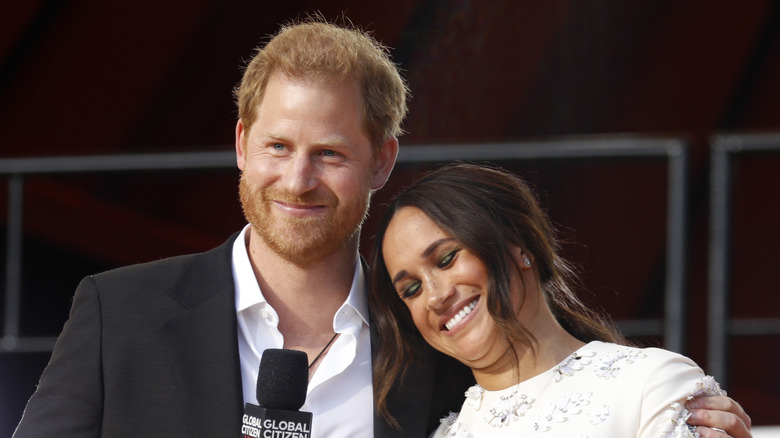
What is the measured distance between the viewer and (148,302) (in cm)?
202

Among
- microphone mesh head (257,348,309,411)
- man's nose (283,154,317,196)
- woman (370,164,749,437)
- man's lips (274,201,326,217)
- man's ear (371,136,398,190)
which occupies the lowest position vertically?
microphone mesh head (257,348,309,411)

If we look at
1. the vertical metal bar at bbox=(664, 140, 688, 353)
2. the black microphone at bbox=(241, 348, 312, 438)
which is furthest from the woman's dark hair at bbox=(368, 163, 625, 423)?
the vertical metal bar at bbox=(664, 140, 688, 353)

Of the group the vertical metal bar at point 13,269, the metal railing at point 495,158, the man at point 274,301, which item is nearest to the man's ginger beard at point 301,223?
the man at point 274,301

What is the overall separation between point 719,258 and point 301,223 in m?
1.27

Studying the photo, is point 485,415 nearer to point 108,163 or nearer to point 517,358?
point 517,358

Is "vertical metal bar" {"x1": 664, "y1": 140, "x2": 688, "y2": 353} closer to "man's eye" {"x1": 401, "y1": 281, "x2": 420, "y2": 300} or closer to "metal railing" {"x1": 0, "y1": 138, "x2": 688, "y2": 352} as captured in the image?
"metal railing" {"x1": 0, "y1": 138, "x2": 688, "y2": 352}

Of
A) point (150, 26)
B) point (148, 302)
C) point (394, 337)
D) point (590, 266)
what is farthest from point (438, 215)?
point (150, 26)

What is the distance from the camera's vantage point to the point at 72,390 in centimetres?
190

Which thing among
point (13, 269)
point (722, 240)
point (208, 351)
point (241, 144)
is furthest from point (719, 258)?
point (13, 269)

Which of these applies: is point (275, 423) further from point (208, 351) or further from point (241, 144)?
point (241, 144)

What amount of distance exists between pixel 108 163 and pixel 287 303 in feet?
3.99

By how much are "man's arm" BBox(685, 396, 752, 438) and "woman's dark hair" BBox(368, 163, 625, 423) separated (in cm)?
28

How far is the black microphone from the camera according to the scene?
1558mm

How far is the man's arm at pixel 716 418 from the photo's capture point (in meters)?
1.78
